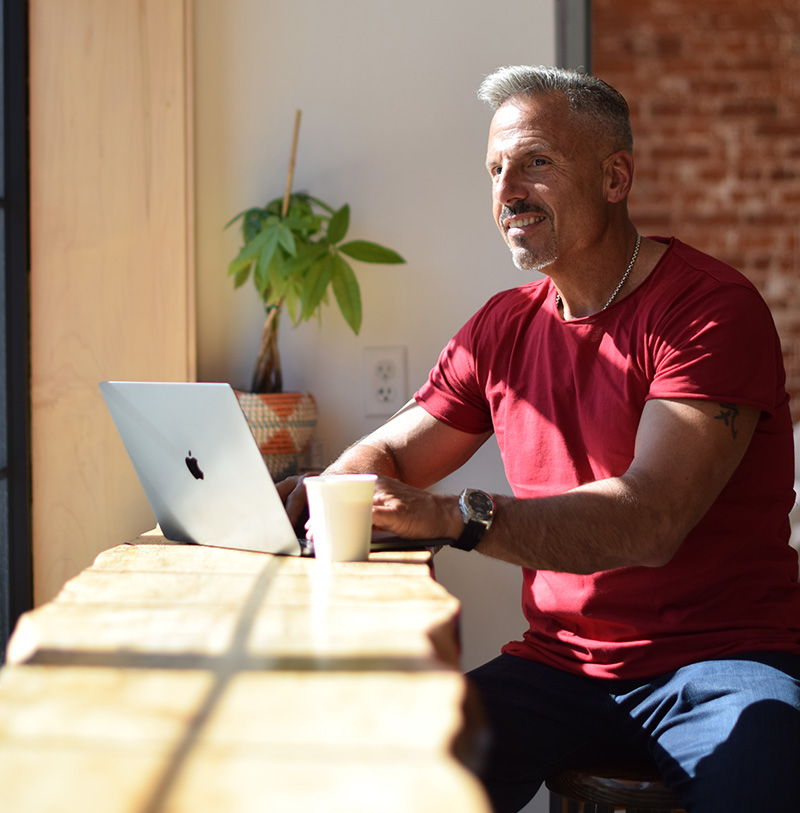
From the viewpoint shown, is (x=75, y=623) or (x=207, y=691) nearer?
(x=207, y=691)

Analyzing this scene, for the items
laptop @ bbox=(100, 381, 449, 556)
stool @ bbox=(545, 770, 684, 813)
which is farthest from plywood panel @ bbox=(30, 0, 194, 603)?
stool @ bbox=(545, 770, 684, 813)

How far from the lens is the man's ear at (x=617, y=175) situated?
1527 mm

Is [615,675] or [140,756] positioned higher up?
[140,756]

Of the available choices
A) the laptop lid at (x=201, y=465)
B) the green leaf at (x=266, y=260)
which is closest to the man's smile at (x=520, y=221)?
the green leaf at (x=266, y=260)

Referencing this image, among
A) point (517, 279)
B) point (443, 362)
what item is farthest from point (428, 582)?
point (517, 279)

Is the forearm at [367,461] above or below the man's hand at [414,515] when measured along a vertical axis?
above

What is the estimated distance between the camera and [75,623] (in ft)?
2.42

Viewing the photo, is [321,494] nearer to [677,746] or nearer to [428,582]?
[428,582]

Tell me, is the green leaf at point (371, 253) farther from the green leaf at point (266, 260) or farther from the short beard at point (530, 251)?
the short beard at point (530, 251)

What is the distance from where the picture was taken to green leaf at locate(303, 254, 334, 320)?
1.88 m

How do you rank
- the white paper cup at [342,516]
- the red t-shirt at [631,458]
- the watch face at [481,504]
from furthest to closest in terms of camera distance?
1. the red t-shirt at [631,458]
2. the watch face at [481,504]
3. the white paper cup at [342,516]

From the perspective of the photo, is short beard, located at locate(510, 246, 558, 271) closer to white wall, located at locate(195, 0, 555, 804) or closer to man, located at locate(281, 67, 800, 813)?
man, located at locate(281, 67, 800, 813)

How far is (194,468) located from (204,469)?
22 mm

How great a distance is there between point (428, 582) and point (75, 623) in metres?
0.36
